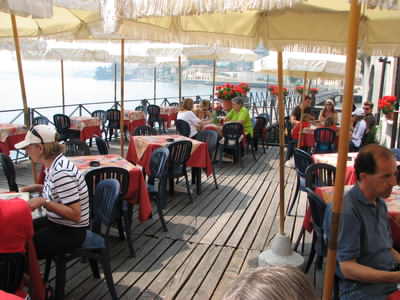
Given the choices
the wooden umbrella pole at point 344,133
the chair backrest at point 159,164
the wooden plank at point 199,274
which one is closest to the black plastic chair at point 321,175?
the wooden plank at point 199,274

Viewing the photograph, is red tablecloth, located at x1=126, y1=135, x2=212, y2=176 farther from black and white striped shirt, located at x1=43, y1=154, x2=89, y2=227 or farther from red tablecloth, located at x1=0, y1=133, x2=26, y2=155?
black and white striped shirt, located at x1=43, y1=154, x2=89, y2=227

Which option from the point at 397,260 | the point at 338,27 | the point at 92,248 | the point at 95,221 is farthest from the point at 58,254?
the point at 338,27

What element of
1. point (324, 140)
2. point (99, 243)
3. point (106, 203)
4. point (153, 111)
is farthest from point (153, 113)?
point (99, 243)

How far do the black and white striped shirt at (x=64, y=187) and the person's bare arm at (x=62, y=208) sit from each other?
0.04 metres

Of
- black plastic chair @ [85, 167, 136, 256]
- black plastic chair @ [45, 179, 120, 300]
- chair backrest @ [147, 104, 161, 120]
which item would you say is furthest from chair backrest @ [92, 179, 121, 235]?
chair backrest @ [147, 104, 161, 120]

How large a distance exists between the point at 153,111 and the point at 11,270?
33.4ft

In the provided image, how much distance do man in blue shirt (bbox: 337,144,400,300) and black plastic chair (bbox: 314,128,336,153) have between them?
5.30m

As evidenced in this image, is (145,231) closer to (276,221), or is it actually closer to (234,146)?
(276,221)

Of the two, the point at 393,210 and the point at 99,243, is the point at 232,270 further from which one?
the point at 393,210

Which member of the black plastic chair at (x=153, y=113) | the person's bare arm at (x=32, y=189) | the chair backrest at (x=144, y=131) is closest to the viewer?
the person's bare arm at (x=32, y=189)

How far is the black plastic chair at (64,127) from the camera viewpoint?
916 cm

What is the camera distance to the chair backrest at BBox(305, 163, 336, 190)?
14.1 feet

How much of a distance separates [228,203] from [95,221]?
2780 millimetres

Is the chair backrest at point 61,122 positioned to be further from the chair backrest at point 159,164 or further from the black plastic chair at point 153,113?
the chair backrest at point 159,164
